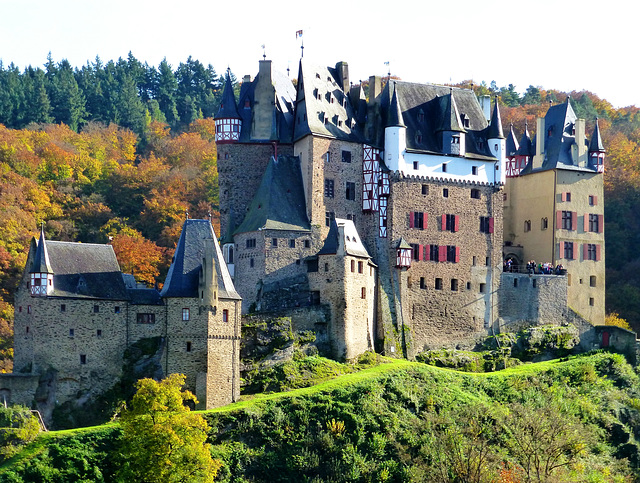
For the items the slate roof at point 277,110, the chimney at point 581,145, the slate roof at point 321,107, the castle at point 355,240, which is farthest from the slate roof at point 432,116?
the chimney at point 581,145

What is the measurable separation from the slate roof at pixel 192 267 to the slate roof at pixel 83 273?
7.64ft

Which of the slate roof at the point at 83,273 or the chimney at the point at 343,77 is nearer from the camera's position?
the slate roof at the point at 83,273

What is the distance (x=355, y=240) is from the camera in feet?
208

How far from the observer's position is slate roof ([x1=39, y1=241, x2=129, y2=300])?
55094 mm

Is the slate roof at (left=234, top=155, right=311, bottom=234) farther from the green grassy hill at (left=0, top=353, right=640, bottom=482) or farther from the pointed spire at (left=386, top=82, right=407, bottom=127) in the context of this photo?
the green grassy hill at (left=0, top=353, right=640, bottom=482)

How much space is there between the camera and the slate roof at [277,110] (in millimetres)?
67500

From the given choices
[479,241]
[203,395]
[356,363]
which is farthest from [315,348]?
[479,241]

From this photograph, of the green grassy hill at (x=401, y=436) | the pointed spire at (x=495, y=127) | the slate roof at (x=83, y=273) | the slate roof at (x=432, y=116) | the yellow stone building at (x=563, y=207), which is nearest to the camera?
the green grassy hill at (x=401, y=436)

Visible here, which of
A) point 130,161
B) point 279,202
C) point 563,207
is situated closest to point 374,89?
point 279,202

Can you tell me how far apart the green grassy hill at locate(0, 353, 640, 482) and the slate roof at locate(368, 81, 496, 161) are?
45.2ft

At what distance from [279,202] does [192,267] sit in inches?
372

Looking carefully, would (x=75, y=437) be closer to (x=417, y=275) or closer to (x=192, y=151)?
(x=417, y=275)

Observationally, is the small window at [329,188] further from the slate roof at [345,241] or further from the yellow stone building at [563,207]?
the yellow stone building at [563,207]

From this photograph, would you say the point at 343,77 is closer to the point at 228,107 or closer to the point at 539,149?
the point at 228,107
